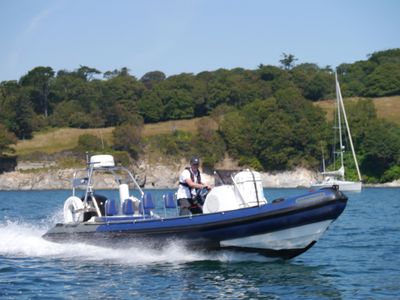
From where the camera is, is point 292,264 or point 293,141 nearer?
point 292,264

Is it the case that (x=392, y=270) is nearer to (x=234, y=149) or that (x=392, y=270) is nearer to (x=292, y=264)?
(x=292, y=264)

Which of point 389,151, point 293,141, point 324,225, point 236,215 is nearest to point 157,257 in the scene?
point 236,215

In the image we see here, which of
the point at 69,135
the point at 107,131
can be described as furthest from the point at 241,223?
the point at 107,131

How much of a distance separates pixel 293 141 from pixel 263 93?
25451 mm

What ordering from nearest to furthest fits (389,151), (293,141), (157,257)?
(157,257) → (389,151) → (293,141)

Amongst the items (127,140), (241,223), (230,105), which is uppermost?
(230,105)

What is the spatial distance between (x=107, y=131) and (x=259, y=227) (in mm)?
99336

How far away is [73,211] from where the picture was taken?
62.8ft

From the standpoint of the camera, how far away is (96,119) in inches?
4616

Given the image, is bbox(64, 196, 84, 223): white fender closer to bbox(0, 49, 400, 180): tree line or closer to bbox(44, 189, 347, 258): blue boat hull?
bbox(44, 189, 347, 258): blue boat hull

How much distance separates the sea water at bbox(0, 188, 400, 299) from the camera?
13523mm

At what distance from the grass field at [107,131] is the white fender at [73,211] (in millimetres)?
86384

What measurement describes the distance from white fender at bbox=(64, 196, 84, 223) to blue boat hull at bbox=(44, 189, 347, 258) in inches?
89.5

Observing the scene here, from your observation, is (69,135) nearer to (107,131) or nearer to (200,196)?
(107,131)
